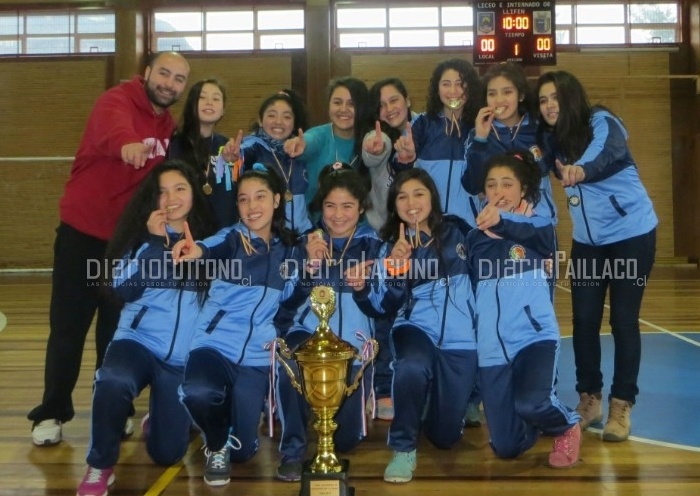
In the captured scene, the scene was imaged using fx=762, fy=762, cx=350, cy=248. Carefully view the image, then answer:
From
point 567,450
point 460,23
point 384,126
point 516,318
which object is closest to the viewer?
point 567,450

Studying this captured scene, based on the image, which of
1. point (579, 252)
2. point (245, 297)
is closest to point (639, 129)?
point (579, 252)

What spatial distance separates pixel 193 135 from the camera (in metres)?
3.57

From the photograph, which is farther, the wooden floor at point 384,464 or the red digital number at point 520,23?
the red digital number at point 520,23

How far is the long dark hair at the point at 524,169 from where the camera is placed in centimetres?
317

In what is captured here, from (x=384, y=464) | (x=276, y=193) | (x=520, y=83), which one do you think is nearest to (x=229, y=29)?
(x=520, y=83)

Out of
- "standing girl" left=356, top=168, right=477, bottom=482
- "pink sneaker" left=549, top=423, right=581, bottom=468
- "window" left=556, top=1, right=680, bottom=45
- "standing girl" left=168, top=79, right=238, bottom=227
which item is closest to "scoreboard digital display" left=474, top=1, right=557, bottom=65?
"window" left=556, top=1, right=680, bottom=45

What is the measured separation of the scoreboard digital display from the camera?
9.78m

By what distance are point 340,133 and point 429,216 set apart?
860 mm

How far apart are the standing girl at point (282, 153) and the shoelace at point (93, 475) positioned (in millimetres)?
1433

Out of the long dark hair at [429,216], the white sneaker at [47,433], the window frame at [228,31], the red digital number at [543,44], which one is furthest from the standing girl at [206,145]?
the window frame at [228,31]

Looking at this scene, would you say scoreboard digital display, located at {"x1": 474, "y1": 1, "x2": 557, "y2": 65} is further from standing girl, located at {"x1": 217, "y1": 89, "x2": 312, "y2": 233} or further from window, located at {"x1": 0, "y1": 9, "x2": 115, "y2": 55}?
window, located at {"x1": 0, "y1": 9, "x2": 115, "y2": 55}

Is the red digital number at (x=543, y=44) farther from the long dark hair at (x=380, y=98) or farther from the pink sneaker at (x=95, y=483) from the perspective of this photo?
the pink sneaker at (x=95, y=483)

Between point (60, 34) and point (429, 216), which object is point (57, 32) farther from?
point (429, 216)

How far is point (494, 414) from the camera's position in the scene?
3.03 metres
